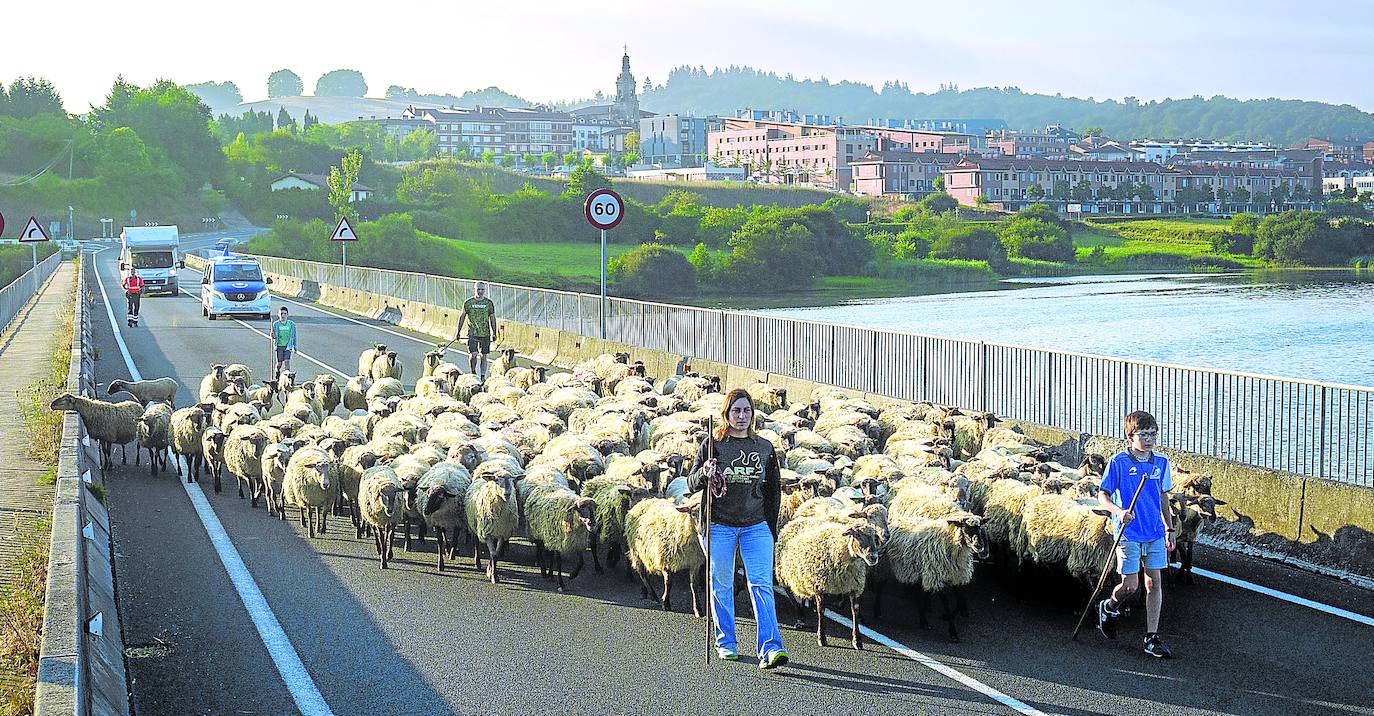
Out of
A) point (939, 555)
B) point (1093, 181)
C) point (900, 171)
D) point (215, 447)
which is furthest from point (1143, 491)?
point (900, 171)

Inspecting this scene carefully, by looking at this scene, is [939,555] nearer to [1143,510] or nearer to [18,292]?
[1143,510]

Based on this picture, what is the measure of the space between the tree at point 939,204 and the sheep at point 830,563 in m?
131

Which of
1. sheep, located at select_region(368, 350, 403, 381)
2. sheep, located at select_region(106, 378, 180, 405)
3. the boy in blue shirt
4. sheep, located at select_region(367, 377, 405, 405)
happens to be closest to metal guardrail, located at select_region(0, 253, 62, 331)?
sheep, located at select_region(368, 350, 403, 381)

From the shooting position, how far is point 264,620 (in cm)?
966

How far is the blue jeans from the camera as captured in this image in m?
8.51

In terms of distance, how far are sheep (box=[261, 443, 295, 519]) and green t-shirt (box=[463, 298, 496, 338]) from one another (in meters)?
9.56

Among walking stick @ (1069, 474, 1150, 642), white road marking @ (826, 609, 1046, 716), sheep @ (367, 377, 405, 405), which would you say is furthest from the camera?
sheep @ (367, 377, 405, 405)

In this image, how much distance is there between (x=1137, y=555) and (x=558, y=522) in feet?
14.2

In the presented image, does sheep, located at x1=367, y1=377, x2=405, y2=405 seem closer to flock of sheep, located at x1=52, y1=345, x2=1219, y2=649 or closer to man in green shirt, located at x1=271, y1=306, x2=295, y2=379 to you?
flock of sheep, located at x1=52, y1=345, x2=1219, y2=649

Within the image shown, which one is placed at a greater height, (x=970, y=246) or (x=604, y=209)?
(x=604, y=209)

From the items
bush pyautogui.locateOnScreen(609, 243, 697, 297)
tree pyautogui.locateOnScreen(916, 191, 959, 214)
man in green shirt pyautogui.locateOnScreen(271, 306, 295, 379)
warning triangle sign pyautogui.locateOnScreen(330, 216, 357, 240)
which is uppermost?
tree pyautogui.locateOnScreen(916, 191, 959, 214)

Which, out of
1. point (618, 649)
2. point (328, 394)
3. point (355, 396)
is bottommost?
point (618, 649)

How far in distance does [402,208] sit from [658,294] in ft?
137

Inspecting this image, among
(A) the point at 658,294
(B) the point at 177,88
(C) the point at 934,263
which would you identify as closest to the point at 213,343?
(A) the point at 658,294
